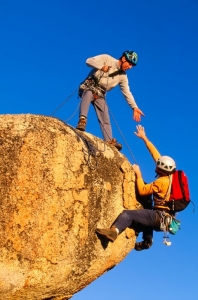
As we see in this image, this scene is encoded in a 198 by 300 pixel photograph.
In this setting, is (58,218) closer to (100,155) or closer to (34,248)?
(34,248)

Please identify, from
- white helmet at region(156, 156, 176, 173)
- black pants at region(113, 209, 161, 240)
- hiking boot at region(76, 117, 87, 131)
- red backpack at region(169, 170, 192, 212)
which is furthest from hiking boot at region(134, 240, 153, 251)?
hiking boot at region(76, 117, 87, 131)

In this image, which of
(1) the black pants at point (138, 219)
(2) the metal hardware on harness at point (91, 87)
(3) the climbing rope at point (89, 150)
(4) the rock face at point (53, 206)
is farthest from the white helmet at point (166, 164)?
(2) the metal hardware on harness at point (91, 87)

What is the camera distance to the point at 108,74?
449 inches

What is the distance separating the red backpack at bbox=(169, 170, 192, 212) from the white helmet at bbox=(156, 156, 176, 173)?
19 cm

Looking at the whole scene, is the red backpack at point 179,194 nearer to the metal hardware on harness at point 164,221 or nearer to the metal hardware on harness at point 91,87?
the metal hardware on harness at point 164,221

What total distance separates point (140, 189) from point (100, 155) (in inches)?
43.2

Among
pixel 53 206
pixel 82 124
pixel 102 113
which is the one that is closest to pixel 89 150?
pixel 82 124

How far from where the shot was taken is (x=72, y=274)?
940 centimetres

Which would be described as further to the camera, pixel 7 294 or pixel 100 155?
pixel 100 155

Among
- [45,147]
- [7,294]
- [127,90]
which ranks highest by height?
[127,90]

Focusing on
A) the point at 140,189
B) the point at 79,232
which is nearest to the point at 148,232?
the point at 140,189

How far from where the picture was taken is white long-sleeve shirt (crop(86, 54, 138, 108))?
11.0m

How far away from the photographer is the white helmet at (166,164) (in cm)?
997

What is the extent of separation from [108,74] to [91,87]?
20.0 inches
